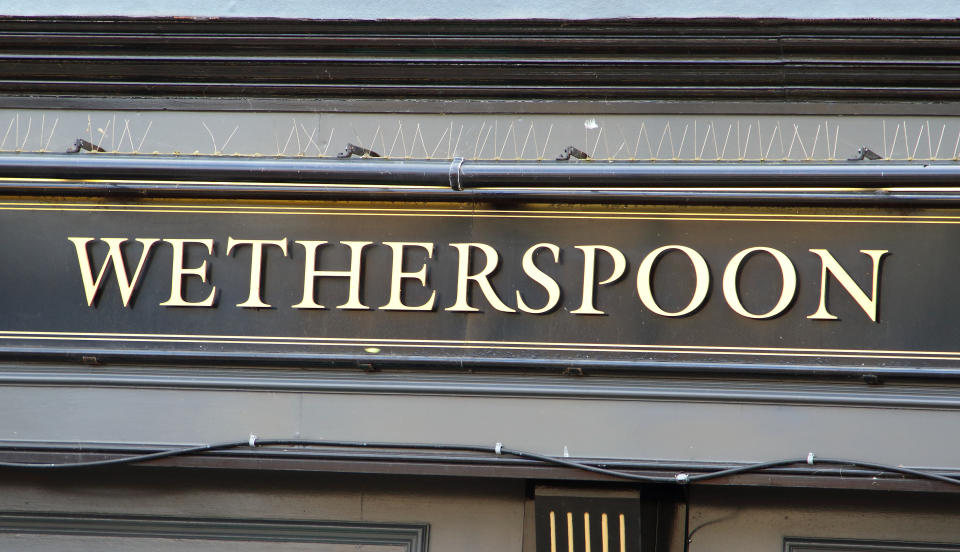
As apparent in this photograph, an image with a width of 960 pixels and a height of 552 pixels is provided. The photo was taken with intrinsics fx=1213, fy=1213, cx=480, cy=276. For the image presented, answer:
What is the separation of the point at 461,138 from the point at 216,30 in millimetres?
1104

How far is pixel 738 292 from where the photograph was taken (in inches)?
184

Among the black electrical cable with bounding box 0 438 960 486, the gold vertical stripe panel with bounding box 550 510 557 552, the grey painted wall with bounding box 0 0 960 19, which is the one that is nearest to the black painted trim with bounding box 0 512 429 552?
the black electrical cable with bounding box 0 438 960 486

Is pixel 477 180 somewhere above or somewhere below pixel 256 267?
above

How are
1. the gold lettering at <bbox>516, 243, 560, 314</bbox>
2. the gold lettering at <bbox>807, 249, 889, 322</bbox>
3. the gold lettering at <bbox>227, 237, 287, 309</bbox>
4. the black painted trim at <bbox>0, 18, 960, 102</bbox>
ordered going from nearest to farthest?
the gold lettering at <bbox>807, 249, 889, 322</bbox> → the black painted trim at <bbox>0, 18, 960, 102</bbox> → the gold lettering at <bbox>516, 243, 560, 314</bbox> → the gold lettering at <bbox>227, 237, 287, 309</bbox>

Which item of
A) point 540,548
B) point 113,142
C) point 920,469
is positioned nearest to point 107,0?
point 113,142

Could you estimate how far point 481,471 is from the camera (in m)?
4.65

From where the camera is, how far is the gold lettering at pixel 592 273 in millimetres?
4758

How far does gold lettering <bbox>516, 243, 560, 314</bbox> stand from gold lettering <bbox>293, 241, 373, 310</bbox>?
64 cm

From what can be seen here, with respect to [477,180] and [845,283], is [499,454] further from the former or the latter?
[845,283]

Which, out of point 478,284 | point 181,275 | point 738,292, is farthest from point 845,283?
point 181,275

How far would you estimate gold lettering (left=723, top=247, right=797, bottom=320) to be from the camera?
464 centimetres

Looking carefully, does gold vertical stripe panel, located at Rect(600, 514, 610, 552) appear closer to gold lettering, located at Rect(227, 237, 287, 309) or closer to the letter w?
gold lettering, located at Rect(227, 237, 287, 309)

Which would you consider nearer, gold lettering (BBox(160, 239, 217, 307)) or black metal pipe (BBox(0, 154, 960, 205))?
black metal pipe (BBox(0, 154, 960, 205))

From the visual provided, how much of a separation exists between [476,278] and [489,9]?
122 cm
